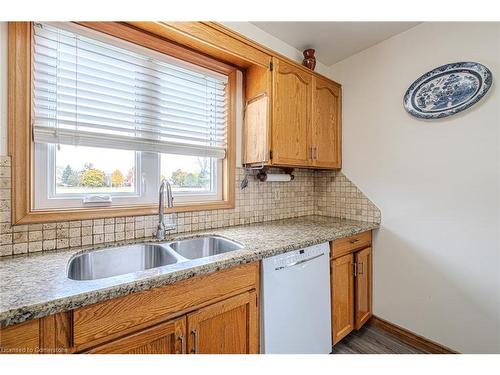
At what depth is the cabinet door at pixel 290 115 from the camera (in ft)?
5.44

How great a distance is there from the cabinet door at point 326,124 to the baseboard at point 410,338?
133 centimetres

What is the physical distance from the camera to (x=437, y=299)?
5.31ft

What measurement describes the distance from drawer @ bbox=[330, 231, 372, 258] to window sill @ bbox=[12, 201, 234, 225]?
0.92 meters

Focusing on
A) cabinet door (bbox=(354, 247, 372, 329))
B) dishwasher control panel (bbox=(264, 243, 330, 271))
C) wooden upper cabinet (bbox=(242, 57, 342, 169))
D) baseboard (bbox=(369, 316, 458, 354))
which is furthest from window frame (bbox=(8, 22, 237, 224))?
baseboard (bbox=(369, 316, 458, 354))

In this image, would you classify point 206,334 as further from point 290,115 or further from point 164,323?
point 290,115

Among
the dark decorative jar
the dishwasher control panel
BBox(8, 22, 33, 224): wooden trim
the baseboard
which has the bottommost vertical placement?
the baseboard

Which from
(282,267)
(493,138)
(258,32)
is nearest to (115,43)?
(258,32)

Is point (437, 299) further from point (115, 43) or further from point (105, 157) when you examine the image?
point (115, 43)

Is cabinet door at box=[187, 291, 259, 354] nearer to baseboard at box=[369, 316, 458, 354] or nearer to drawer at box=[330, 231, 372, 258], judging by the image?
drawer at box=[330, 231, 372, 258]

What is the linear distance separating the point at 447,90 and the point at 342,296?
60.6 inches

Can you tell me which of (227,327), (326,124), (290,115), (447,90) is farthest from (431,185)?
(227,327)

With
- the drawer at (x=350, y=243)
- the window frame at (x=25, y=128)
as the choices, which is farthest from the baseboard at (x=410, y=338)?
the window frame at (x=25, y=128)

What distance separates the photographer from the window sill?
1114 millimetres

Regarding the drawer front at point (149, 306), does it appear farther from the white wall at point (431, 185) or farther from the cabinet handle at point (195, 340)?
the white wall at point (431, 185)
